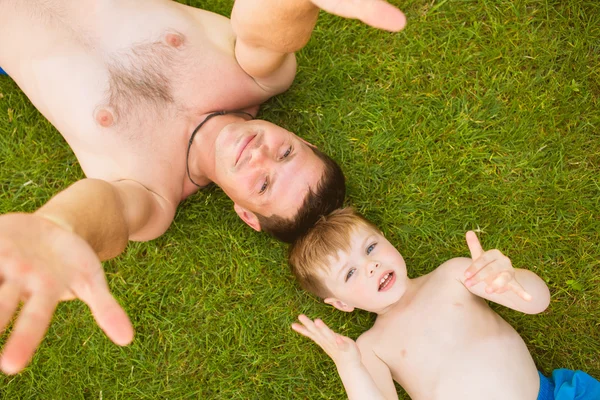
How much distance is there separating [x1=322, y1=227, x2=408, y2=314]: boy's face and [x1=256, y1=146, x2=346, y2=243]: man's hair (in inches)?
9.4

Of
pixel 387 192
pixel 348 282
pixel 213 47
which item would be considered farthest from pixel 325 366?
pixel 213 47

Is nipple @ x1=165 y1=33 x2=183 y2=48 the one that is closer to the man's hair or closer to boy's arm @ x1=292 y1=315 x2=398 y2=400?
the man's hair

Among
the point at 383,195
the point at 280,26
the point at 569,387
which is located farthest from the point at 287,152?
the point at 569,387

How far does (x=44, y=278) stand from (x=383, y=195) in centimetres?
222

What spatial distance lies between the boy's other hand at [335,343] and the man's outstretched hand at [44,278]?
4.29 ft

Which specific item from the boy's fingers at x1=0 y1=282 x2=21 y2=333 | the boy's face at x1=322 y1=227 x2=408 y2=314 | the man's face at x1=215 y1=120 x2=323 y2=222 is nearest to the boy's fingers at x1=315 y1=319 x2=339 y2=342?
the boy's face at x1=322 y1=227 x2=408 y2=314

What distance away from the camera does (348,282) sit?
2.67 m

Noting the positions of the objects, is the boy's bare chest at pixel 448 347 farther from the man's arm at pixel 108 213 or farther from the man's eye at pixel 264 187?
the man's arm at pixel 108 213

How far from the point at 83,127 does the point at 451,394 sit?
2443mm

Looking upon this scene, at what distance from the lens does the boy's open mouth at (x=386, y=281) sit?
270cm

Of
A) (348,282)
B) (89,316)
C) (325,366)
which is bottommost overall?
(89,316)

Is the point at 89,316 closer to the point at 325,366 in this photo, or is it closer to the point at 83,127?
the point at 83,127

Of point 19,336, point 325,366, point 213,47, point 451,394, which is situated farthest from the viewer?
point 325,366

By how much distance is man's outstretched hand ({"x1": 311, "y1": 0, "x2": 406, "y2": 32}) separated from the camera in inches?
59.1
